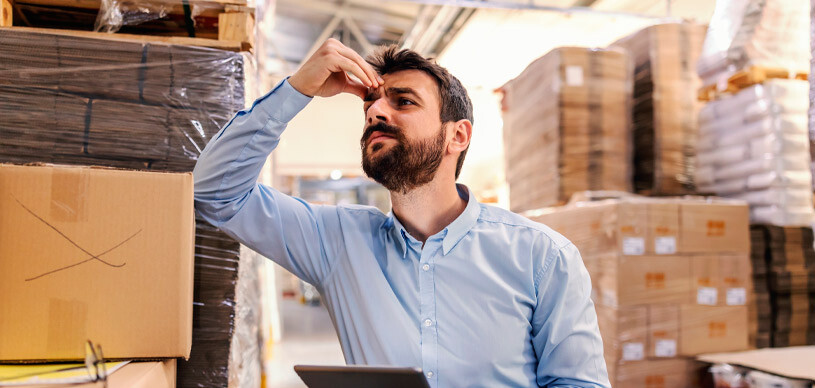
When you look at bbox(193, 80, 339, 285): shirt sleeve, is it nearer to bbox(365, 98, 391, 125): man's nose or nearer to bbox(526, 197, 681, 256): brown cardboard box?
bbox(365, 98, 391, 125): man's nose

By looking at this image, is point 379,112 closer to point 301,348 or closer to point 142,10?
point 142,10

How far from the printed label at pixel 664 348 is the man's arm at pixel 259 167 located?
268cm

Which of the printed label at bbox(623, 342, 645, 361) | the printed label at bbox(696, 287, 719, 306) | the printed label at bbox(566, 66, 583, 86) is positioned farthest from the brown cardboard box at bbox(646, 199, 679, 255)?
the printed label at bbox(566, 66, 583, 86)

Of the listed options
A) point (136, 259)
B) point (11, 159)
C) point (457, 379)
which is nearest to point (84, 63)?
point (11, 159)

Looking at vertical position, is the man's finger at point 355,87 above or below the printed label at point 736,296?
above

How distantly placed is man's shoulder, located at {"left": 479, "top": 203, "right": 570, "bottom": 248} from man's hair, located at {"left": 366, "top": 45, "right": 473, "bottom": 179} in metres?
0.32

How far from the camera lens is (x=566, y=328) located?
1.47 metres

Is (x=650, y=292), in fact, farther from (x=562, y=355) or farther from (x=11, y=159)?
(x=11, y=159)

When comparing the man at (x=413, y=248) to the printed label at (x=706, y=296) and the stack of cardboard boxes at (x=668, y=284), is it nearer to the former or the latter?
the stack of cardboard boxes at (x=668, y=284)

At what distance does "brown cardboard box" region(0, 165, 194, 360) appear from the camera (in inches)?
48.2

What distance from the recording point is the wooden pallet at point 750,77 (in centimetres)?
364

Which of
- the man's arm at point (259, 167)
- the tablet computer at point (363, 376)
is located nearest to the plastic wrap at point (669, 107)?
the man's arm at point (259, 167)

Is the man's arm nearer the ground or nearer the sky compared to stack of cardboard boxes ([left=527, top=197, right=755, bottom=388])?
nearer the sky

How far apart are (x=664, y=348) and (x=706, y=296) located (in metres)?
0.44
